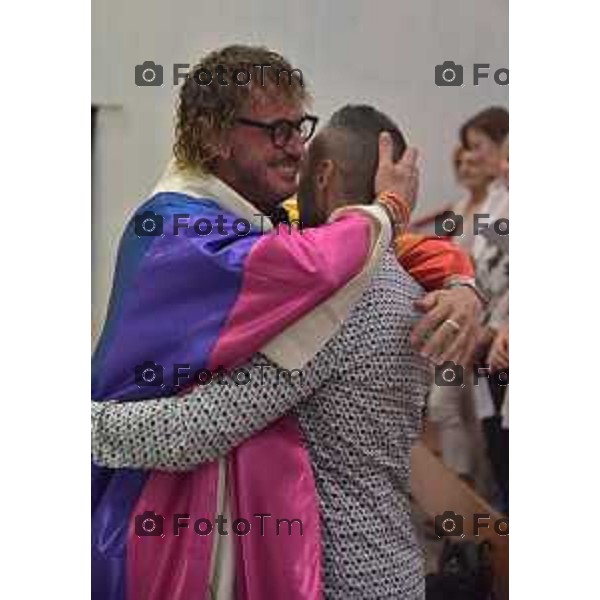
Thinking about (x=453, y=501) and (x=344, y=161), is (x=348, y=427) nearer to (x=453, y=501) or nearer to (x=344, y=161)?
(x=453, y=501)

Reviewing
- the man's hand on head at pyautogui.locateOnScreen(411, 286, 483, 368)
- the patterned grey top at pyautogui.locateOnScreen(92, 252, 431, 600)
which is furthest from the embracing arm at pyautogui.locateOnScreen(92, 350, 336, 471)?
the man's hand on head at pyautogui.locateOnScreen(411, 286, 483, 368)

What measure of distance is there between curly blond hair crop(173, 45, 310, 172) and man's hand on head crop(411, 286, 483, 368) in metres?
0.26

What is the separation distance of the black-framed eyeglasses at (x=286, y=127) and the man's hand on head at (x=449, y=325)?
219 millimetres

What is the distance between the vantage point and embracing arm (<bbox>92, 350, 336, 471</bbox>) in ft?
3.02

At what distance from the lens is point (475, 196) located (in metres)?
0.97

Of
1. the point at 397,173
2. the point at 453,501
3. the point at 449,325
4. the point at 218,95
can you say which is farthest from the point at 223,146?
the point at 453,501

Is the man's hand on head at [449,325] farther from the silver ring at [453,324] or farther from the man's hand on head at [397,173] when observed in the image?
the man's hand on head at [397,173]

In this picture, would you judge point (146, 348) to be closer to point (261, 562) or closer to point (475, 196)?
point (261, 562)

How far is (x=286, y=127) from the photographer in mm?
948

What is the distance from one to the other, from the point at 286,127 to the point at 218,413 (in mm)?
311

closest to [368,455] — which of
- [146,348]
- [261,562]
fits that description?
[261,562]

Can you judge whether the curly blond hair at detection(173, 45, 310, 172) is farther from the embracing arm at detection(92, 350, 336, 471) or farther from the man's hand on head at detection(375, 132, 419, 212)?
the embracing arm at detection(92, 350, 336, 471)

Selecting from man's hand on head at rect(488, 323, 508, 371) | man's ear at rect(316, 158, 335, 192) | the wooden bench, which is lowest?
the wooden bench
